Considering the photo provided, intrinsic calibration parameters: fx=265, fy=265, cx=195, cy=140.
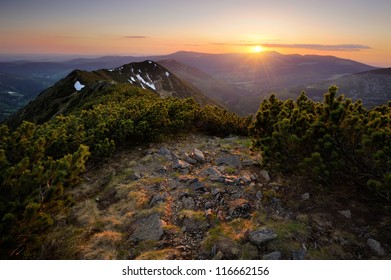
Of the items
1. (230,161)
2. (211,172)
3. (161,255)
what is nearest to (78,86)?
(230,161)

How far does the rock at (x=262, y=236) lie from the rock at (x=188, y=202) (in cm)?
226

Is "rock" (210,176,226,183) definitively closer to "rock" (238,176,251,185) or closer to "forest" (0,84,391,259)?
"rock" (238,176,251,185)

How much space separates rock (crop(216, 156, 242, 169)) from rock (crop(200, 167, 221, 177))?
102 centimetres

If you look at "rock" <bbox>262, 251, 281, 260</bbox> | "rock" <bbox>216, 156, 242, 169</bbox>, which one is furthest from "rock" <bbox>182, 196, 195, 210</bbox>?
"rock" <bbox>216, 156, 242, 169</bbox>

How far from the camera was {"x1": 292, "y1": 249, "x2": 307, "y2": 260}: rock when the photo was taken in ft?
19.2

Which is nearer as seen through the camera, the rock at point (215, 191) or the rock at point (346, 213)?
the rock at point (346, 213)

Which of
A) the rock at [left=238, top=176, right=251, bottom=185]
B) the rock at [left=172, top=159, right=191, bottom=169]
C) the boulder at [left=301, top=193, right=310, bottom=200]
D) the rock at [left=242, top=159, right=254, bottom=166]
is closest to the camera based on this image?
the boulder at [left=301, top=193, right=310, bottom=200]

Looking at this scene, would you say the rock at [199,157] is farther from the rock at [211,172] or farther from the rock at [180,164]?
the rock at [211,172]

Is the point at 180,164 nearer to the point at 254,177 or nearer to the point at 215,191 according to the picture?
the point at 215,191

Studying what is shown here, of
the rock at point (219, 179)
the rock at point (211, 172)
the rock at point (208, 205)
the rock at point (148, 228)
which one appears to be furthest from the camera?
the rock at point (211, 172)

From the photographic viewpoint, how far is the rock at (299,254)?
5859mm

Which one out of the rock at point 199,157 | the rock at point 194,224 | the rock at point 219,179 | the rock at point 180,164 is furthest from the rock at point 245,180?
the rock at point 199,157

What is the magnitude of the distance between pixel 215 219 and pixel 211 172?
9.87 ft

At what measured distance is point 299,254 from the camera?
5.90m
